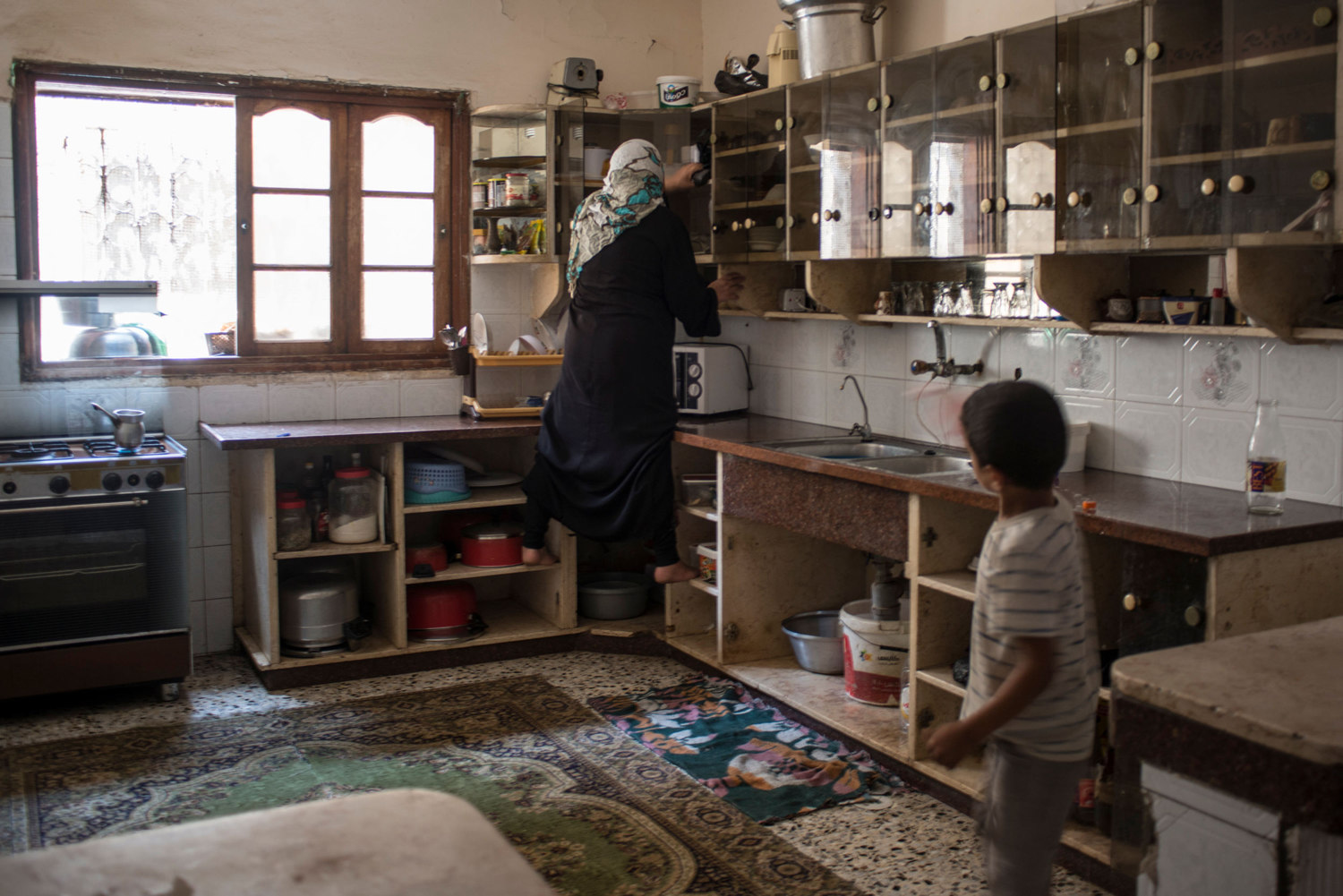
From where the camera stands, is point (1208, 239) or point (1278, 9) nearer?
point (1278, 9)

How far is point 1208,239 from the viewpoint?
2.51m

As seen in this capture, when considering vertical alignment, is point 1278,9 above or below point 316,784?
above


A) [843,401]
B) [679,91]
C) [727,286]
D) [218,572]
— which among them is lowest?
[218,572]

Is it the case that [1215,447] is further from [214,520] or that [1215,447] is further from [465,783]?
[214,520]

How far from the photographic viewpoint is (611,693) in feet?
12.9

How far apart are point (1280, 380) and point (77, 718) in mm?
3521

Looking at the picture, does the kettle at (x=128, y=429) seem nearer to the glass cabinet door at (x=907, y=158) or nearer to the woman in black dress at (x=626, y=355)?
the woman in black dress at (x=626, y=355)

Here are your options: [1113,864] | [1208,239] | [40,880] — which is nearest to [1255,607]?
[1113,864]

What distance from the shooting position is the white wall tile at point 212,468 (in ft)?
14.2

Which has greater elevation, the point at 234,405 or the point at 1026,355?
the point at 1026,355

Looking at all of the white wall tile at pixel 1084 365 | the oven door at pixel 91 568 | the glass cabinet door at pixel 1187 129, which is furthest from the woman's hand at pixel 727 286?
the oven door at pixel 91 568

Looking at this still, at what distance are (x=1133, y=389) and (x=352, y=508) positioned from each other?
257cm

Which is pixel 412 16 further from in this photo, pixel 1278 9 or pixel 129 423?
pixel 1278 9

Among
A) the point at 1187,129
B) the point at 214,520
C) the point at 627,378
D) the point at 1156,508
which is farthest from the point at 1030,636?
the point at 214,520
